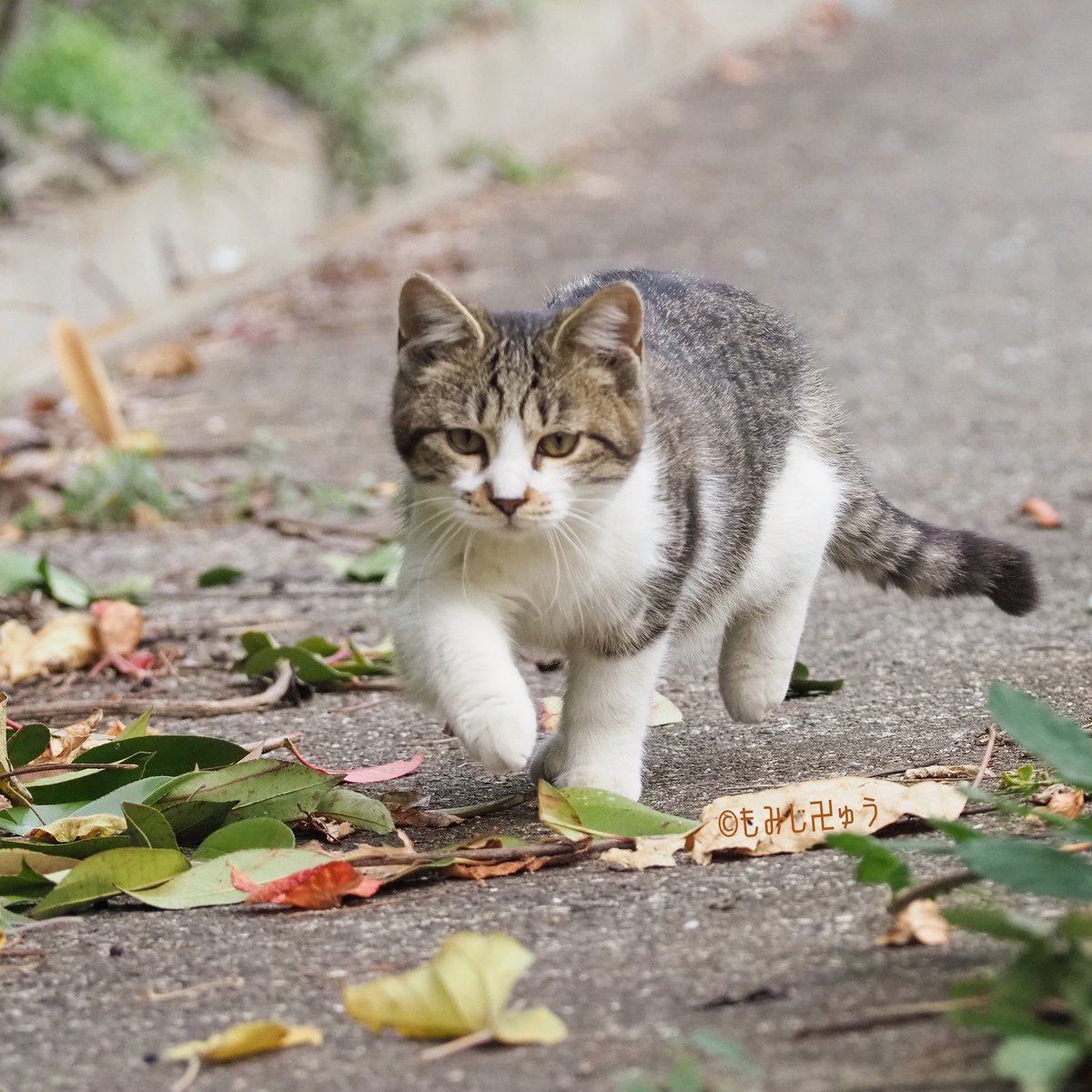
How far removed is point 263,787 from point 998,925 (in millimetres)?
1288

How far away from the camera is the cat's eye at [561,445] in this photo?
289 cm

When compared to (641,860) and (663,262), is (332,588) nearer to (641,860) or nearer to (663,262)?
(641,860)

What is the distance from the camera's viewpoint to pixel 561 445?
2.90m

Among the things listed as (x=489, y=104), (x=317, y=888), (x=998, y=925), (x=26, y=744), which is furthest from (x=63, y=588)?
(x=489, y=104)

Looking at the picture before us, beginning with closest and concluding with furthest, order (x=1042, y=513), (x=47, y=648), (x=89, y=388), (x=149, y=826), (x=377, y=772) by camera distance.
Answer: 1. (x=149, y=826)
2. (x=377, y=772)
3. (x=47, y=648)
4. (x=1042, y=513)
5. (x=89, y=388)

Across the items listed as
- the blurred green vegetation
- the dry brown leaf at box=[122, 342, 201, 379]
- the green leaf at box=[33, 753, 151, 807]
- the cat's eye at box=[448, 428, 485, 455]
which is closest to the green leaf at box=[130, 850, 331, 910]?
the green leaf at box=[33, 753, 151, 807]

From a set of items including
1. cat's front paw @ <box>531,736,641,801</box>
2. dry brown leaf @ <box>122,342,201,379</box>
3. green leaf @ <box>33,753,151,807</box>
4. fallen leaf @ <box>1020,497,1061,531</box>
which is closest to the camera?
green leaf @ <box>33,753,151,807</box>

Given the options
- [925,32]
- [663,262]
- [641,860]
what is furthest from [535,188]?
[641,860]

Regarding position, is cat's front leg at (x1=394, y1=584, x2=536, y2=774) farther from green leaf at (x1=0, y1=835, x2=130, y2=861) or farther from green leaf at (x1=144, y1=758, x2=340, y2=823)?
green leaf at (x1=0, y1=835, x2=130, y2=861)

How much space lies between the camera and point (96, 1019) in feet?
6.71

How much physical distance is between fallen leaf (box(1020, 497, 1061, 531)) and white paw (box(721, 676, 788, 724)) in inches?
66.8

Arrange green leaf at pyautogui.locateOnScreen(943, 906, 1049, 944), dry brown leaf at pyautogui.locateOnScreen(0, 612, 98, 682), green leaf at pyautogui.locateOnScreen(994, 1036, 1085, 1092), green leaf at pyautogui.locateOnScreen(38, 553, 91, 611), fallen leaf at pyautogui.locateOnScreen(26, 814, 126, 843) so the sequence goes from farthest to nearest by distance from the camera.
A: green leaf at pyautogui.locateOnScreen(38, 553, 91, 611), dry brown leaf at pyautogui.locateOnScreen(0, 612, 98, 682), fallen leaf at pyautogui.locateOnScreen(26, 814, 126, 843), green leaf at pyautogui.locateOnScreen(943, 906, 1049, 944), green leaf at pyautogui.locateOnScreen(994, 1036, 1085, 1092)

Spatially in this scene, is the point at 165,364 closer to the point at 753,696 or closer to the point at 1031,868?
the point at 753,696

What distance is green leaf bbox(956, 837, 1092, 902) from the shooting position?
5.91 ft
